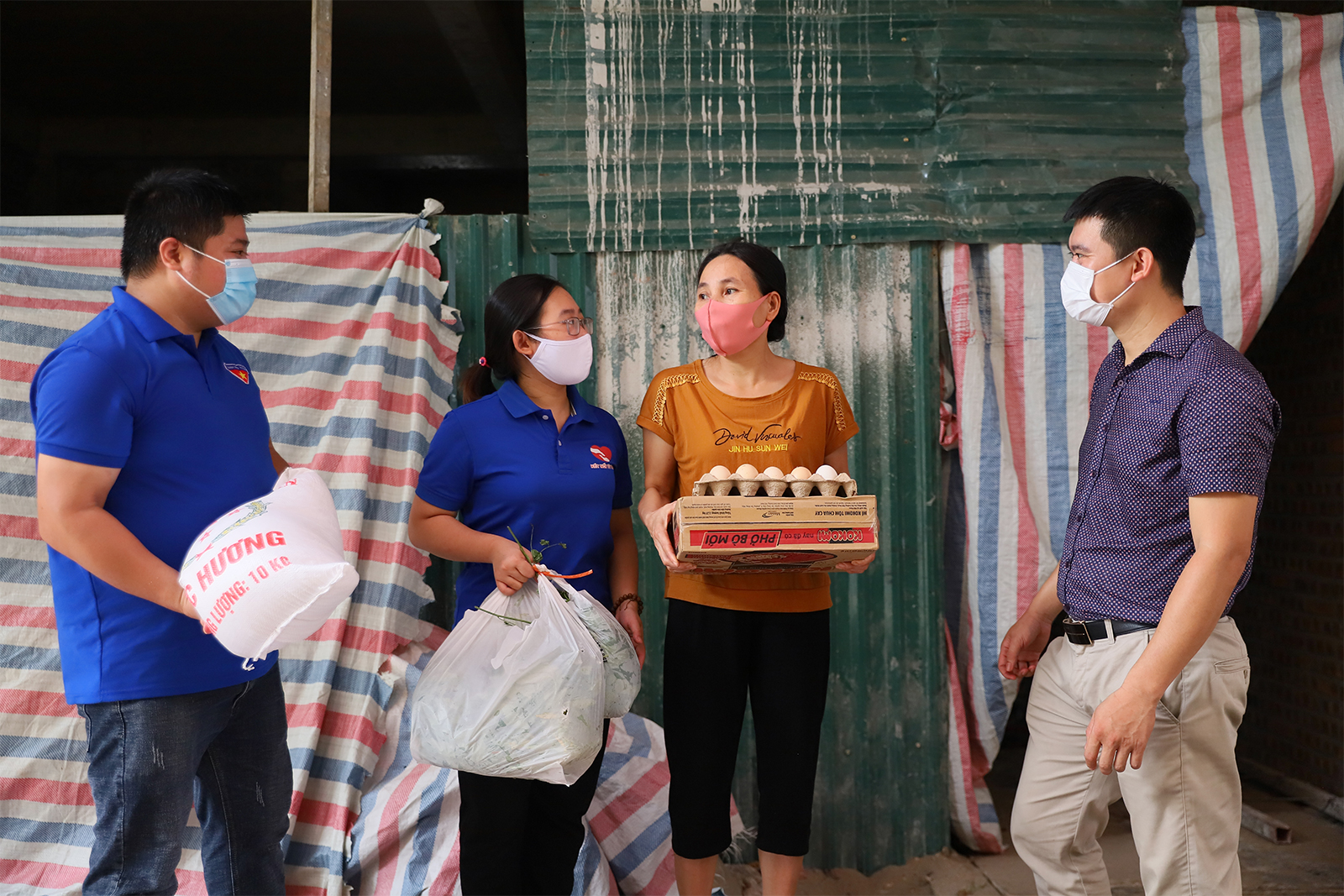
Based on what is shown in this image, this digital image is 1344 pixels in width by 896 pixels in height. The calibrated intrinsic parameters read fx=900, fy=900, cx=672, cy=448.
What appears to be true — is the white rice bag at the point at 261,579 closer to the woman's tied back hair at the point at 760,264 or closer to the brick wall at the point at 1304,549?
the woman's tied back hair at the point at 760,264

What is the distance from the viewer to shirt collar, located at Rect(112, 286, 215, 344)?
185 centimetres

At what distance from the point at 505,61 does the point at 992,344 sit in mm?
4273

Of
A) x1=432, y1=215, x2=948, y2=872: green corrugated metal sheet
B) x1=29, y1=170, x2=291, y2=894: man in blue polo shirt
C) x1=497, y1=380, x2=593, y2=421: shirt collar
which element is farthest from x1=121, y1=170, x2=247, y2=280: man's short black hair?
x1=432, y1=215, x2=948, y2=872: green corrugated metal sheet

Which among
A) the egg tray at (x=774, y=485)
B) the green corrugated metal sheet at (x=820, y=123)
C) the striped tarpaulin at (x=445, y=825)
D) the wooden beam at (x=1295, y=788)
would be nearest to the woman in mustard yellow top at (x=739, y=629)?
the egg tray at (x=774, y=485)

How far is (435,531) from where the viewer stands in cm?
218

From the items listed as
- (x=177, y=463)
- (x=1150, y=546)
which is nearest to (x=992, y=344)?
(x=1150, y=546)

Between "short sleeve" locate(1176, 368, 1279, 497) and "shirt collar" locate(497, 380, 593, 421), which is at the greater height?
"shirt collar" locate(497, 380, 593, 421)

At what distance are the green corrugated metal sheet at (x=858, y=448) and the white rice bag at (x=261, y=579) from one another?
183cm

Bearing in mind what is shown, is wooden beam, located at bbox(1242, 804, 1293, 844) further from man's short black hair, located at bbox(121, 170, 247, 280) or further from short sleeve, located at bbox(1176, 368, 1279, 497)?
man's short black hair, located at bbox(121, 170, 247, 280)

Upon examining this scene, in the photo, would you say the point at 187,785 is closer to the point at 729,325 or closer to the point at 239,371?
the point at 239,371

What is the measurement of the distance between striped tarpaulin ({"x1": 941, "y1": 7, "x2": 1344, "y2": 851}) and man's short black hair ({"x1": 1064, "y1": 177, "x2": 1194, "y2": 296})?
1433 millimetres

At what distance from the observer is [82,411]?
66.8 inches

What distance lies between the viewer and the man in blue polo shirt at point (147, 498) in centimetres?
170

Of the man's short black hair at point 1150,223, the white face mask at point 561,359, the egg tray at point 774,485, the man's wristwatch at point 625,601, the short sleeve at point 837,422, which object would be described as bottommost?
the man's wristwatch at point 625,601
